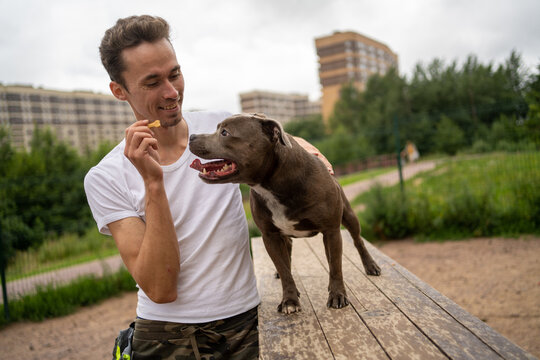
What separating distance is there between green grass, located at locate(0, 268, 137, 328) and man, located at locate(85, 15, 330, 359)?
243 inches

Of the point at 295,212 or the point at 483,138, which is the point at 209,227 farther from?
the point at 483,138

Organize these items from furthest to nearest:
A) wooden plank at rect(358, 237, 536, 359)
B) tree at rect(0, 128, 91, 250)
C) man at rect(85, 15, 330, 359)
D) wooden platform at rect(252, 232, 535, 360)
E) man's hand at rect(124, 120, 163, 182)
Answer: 1. tree at rect(0, 128, 91, 250)
2. man at rect(85, 15, 330, 359)
3. man's hand at rect(124, 120, 163, 182)
4. wooden platform at rect(252, 232, 535, 360)
5. wooden plank at rect(358, 237, 536, 359)

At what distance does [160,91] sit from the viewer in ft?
7.06

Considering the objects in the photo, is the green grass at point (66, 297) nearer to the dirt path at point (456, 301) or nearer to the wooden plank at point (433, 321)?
the dirt path at point (456, 301)

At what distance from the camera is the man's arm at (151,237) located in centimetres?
189

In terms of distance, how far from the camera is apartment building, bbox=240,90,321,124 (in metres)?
119

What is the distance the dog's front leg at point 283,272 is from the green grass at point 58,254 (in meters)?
7.06

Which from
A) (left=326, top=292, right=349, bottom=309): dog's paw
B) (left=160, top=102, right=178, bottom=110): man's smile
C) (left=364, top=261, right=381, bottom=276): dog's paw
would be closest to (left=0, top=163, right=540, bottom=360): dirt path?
(left=364, top=261, right=381, bottom=276): dog's paw

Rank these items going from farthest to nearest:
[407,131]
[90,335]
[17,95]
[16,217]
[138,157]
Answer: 1. [17,95]
2. [407,131]
3. [16,217]
4. [90,335]
5. [138,157]

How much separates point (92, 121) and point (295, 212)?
109703 mm

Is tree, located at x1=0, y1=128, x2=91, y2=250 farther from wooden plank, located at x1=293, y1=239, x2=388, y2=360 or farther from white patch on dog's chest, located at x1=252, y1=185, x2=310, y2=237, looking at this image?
white patch on dog's chest, located at x1=252, y1=185, x2=310, y2=237

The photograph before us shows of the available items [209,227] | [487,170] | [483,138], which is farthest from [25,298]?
[483,138]

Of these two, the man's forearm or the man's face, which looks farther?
the man's face

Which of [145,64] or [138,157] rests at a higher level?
[145,64]
